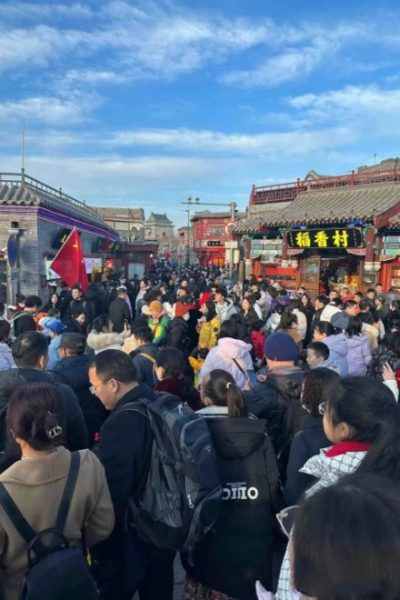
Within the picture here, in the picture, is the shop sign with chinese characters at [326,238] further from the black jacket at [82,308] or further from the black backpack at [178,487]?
the black backpack at [178,487]

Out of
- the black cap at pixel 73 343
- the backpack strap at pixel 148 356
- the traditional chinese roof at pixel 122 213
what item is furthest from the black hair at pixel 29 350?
the traditional chinese roof at pixel 122 213

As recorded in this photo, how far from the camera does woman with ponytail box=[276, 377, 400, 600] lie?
1987 millimetres

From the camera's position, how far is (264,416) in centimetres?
349

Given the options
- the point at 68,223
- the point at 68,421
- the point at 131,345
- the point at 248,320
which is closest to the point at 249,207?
the point at 68,223

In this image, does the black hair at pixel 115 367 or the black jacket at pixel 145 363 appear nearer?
the black hair at pixel 115 367

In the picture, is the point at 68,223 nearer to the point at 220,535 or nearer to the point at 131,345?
the point at 131,345

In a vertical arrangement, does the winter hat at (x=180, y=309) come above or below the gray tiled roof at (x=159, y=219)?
below

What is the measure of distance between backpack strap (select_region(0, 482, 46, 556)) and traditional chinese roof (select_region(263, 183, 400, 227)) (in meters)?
11.8

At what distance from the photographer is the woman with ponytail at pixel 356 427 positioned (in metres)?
1.99

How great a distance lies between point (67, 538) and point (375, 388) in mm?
1500

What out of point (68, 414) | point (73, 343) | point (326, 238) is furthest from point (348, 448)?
point (326, 238)

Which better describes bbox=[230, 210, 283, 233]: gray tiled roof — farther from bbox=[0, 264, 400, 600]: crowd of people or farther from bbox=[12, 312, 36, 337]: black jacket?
bbox=[0, 264, 400, 600]: crowd of people

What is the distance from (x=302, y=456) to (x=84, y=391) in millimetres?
1920

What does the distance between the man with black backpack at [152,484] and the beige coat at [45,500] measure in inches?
9.1
